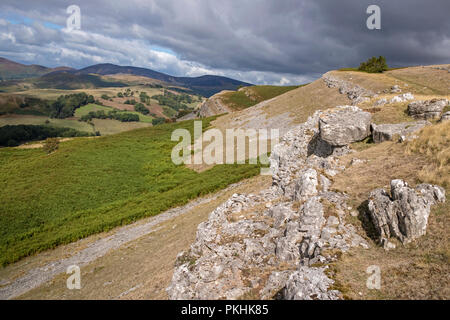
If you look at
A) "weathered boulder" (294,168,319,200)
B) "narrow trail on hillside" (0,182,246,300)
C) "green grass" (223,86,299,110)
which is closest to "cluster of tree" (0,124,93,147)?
"green grass" (223,86,299,110)

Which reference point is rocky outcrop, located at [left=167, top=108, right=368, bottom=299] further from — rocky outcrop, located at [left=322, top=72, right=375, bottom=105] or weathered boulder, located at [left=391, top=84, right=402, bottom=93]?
weathered boulder, located at [left=391, top=84, right=402, bottom=93]

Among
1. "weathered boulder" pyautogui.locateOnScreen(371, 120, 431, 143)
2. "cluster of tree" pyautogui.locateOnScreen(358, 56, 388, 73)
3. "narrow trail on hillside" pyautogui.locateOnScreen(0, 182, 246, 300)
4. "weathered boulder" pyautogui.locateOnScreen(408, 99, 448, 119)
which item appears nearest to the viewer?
"weathered boulder" pyautogui.locateOnScreen(371, 120, 431, 143)

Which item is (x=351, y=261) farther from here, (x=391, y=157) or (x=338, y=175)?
(x=391, y=157)

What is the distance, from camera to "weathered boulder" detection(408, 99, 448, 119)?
20453 millimetres

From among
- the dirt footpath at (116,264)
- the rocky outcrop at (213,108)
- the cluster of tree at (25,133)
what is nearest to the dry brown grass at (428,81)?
the dirt footpath at (116,264)

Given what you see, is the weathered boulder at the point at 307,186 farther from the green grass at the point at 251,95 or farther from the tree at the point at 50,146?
the green grass at the point at 251,95

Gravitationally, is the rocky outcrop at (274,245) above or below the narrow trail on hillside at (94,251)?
above

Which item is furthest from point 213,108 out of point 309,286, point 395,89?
point 309,286

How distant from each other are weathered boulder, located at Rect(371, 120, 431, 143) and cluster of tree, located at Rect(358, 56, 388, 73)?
6776 centimetres

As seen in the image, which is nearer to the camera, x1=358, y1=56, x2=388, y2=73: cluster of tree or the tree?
the tree

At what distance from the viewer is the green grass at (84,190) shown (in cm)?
3195

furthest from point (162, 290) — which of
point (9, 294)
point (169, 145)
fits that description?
point (169, 145)

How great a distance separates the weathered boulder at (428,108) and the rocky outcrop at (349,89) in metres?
27.2

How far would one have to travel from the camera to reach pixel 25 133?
150 meters
